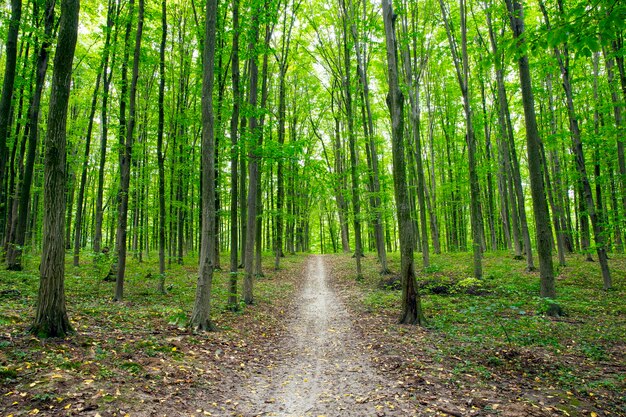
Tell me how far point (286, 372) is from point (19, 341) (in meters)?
4.17

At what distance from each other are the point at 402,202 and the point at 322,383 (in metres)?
5.18

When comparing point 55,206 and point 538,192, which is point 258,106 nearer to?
point 55,206

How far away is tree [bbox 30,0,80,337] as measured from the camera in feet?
17.2

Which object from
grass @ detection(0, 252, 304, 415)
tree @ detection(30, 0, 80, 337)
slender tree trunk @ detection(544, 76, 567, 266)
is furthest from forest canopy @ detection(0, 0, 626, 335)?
grass @ detection(0, 252, 304, 415)

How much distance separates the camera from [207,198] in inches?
295

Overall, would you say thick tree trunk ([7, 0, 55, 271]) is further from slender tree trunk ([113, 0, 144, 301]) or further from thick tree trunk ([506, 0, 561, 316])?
thick tree trunk ([506, 0, 561, 316])

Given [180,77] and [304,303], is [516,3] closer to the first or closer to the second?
[304,303]

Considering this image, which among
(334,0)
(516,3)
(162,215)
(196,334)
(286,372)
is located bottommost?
(286,372)

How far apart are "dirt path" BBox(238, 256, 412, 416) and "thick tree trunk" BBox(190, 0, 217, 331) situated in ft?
6.96

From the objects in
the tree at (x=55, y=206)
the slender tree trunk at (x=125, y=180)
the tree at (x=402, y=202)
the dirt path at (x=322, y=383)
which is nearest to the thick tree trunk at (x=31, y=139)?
the slender tree trunk at (x=125, y=180)

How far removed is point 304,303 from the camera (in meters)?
12.5

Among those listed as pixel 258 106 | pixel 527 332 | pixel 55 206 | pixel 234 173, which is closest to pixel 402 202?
pixel 527 332

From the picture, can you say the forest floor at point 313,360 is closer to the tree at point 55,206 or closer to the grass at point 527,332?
the grass at point 527,332

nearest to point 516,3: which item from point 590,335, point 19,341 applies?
point 590,335
